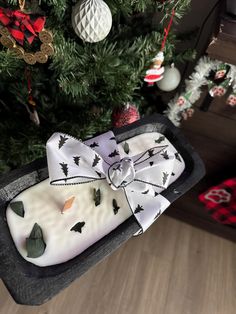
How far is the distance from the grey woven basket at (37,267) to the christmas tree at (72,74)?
13 centimetres

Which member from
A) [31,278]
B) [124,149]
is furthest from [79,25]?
[31,278]

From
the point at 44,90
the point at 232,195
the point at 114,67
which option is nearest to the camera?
the point at 114,67

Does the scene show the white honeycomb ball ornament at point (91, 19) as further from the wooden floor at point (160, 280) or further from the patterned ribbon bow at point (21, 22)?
the wooden floor at point (160, 280)

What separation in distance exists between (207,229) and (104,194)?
2.63 feet

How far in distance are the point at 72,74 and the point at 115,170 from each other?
23cm

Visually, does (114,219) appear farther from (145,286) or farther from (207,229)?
(207,229)

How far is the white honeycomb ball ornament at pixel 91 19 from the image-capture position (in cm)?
49

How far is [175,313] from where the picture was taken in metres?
0.99

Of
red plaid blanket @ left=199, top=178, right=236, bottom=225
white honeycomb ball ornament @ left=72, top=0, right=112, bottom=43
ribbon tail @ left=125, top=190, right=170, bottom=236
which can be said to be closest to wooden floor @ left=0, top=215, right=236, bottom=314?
red plaid blanket @ left=199, top=178, right=236, bottom=225

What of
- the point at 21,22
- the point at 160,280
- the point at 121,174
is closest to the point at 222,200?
the point at 160,280

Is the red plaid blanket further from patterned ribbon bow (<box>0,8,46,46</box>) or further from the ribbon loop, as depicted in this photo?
patterned ribbon bow (<box>0,8,46,46</box>)

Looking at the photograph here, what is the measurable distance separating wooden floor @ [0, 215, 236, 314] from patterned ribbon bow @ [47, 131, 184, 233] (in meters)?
0.62

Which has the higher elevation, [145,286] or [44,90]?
[44,90]

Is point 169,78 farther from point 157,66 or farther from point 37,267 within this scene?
point 37,267
